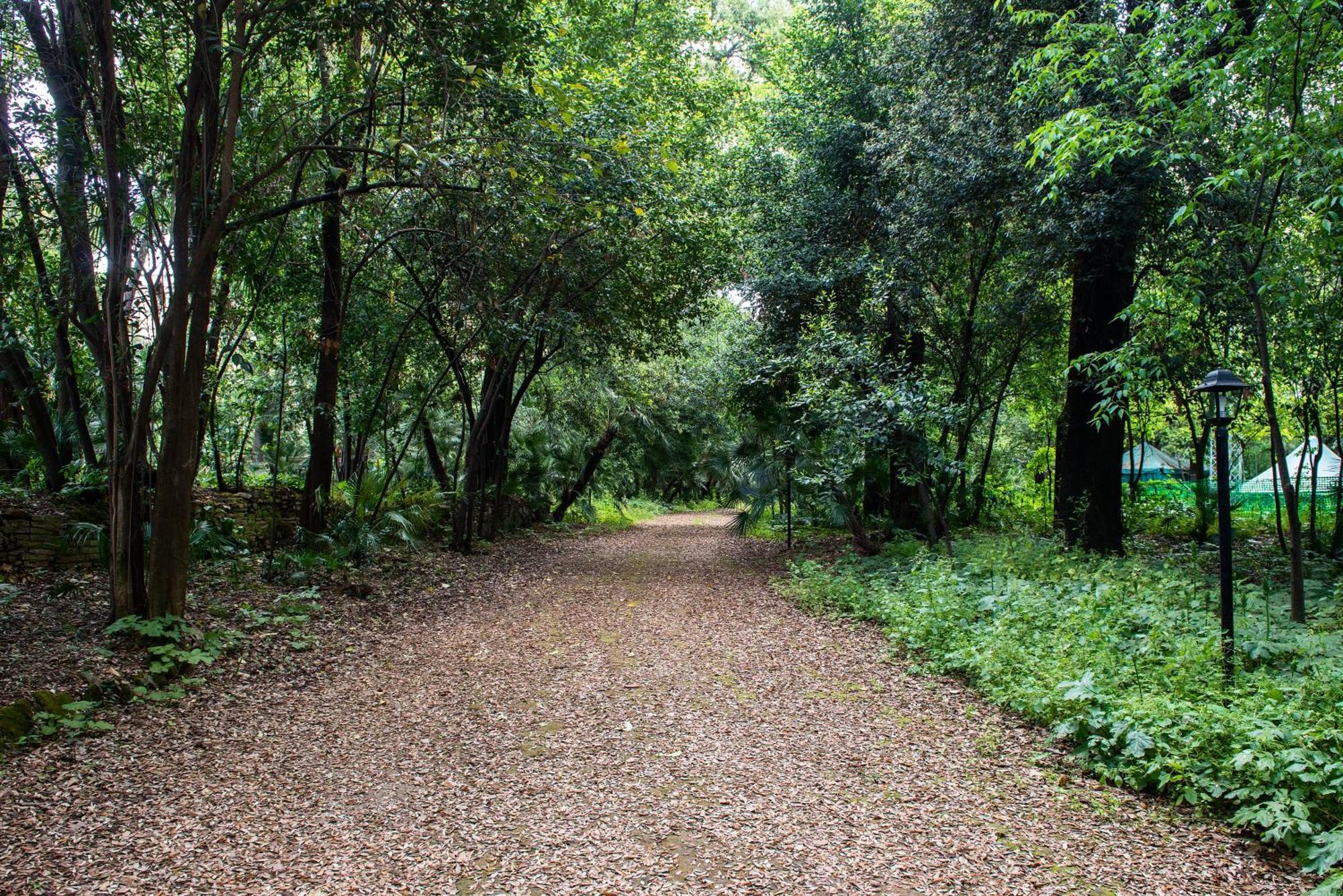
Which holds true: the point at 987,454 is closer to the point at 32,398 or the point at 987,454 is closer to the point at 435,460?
the point at 435,460

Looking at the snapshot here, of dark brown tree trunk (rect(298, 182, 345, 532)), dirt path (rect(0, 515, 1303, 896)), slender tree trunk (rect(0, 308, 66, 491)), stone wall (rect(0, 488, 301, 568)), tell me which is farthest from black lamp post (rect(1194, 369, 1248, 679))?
slender tree trunk (rect(0, 308, 66, 491))

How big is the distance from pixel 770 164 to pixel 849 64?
1.87 m

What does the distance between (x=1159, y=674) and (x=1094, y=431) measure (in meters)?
5.06

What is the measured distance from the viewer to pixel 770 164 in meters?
12.2

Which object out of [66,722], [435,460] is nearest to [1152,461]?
[435,460]

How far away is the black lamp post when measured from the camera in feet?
13.4

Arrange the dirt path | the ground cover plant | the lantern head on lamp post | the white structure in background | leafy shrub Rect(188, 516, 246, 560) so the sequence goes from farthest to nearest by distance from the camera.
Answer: the white structure in background, leafy shrub Rect(188, 516, 246, 560), the ground cover plant, the lantern head on lamp post, the dirt path

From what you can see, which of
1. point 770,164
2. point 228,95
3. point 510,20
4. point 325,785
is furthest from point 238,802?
point 770,164

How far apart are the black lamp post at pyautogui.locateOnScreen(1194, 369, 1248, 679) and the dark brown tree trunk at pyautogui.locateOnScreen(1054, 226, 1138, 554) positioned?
3.87 m

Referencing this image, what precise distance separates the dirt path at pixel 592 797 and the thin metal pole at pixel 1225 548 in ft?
4.15

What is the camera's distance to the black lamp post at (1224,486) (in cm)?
407

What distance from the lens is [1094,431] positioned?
27.7 ft

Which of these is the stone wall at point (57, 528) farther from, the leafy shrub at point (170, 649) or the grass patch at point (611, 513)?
the grass patch at point (611, 513)

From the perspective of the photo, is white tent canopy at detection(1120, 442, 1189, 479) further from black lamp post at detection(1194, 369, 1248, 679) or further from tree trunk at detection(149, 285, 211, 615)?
tree trunk at detection(149, 285, 211, 615)
